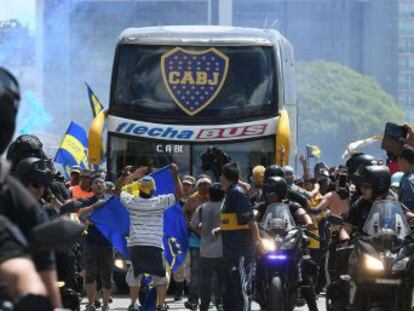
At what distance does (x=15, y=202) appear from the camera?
6.51 meters

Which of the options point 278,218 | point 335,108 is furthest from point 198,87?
point 335,108

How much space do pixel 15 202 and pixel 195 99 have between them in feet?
56.3

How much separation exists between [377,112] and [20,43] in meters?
74.0

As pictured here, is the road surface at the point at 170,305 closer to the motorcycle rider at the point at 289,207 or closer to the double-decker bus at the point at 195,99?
the double-decker bus at the point at 195,99

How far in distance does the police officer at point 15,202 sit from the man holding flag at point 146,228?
9847mm

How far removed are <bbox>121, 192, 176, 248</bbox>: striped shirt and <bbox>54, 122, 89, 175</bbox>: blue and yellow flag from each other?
12.1 metres

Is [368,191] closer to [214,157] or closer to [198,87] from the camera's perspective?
[214,157]

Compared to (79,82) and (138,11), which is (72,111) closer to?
(79,82)

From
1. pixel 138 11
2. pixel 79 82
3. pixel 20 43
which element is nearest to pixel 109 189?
pixel 20 43

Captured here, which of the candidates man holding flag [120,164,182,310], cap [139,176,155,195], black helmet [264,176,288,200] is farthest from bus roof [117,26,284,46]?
black helmet [264,176,288,200]

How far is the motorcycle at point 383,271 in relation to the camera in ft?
39.8

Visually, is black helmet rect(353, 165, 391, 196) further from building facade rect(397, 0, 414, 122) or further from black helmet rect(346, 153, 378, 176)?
building facade rect(397, 0, 414, 122)

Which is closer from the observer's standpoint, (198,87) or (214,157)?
(214,157)

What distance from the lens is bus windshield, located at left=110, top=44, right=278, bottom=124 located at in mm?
23531
